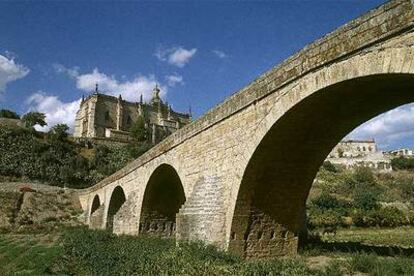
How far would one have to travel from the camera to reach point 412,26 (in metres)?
5.71

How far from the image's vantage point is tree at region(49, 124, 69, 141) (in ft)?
193

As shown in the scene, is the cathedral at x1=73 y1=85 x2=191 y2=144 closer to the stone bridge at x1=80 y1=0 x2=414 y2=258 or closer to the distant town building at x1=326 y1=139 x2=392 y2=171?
the distant town building at x1=326 y1=139 x2=392 y2=171

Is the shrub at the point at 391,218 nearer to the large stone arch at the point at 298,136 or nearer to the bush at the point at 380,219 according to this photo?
the bush at the point at 380,219

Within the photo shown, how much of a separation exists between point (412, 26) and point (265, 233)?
21.3 ft

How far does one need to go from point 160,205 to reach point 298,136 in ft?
37.4

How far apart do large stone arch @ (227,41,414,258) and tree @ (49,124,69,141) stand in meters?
52.8

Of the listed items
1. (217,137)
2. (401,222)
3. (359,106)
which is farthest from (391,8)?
(401,222)

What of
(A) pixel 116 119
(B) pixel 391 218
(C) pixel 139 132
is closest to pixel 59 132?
(C) pixel 139 132

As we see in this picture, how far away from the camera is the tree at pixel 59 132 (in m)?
58.8

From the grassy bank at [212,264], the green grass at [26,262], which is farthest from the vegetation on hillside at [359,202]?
the grassy bank at [212,264]

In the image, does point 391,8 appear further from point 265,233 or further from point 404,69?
point 265,233

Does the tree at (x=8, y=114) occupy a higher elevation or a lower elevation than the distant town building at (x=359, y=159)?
higher

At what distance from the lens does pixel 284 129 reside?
9234mm

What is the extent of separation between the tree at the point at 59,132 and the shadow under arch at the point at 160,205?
141ft
